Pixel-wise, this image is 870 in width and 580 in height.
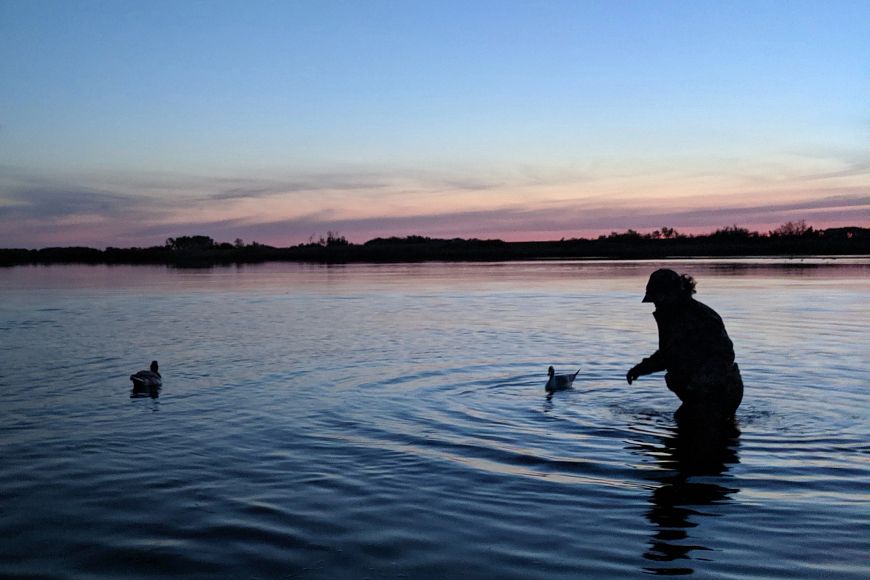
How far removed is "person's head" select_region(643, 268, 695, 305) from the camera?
10.1 meters

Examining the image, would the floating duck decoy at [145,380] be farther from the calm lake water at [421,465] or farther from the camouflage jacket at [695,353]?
the camouflage jacket at [695,353]

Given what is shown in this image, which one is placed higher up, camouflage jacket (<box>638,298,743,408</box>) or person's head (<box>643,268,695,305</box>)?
person's head (<box>643,268,695,305</box>)

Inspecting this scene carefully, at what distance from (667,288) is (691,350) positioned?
0.95 m

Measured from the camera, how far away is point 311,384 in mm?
14508

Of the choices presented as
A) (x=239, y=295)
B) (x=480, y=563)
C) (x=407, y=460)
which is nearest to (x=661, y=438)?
(x=407, y=460)

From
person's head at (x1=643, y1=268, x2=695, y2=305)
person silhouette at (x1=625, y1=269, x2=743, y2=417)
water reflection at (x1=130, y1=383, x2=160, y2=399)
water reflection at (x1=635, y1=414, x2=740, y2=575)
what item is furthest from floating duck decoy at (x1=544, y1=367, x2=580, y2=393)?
water reflection at (x1=130, y1=383, x2=160, y2=399)

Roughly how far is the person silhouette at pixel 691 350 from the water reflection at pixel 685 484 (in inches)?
20.3

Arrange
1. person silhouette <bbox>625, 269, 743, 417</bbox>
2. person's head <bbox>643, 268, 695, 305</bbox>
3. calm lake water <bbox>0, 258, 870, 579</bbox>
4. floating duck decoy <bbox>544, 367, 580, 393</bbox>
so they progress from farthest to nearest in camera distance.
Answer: floating duck decoy <bbox>544, 367, 580, 393</bbox>, person silhouette <bbox>625, 269, 743, 417</bbox>, person's head <bbox>643, 268, 695, 305</bbox>, calm lake water <bbox>0, 258, 870, 579</bbox>

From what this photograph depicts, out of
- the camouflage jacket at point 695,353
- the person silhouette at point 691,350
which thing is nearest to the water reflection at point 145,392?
the person silhouette at point 691,350

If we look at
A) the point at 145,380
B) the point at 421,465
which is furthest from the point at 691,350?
the point at 145,380

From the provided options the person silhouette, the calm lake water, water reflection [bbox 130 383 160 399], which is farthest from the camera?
water reflection [bbox 130 383 160 399]

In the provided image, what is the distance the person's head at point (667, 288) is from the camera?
33.0 feet

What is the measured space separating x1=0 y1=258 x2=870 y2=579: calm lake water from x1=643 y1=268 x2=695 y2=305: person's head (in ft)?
5.79

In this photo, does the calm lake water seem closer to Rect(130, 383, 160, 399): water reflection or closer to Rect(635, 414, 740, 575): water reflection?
Rect(635, 414, 740, 575): water reflection
